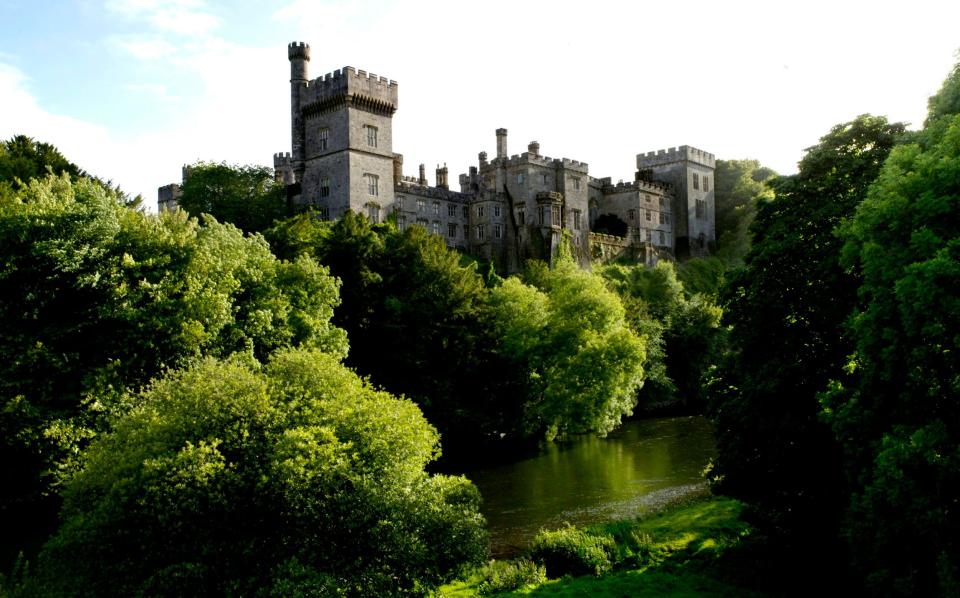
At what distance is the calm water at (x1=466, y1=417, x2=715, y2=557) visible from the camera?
27.4 m

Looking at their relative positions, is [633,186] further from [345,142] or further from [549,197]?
[345,142]

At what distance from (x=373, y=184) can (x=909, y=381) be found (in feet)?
153

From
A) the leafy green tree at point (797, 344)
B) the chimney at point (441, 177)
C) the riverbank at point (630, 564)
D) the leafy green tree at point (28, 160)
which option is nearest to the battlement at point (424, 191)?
the chimney at point (441, 177)

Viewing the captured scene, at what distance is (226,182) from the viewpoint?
→ 2219 inches

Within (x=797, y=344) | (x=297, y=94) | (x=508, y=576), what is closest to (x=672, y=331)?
(x=297, y=94)

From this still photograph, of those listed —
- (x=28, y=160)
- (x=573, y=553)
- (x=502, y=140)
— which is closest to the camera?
(x=573, y=553)

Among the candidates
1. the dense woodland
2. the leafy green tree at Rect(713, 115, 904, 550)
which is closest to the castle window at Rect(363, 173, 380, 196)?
the dense woodland

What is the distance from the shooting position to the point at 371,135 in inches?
2237

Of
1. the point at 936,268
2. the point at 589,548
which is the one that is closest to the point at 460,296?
the point at 589,548

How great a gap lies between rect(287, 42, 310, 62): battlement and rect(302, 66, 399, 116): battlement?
315 centimetres

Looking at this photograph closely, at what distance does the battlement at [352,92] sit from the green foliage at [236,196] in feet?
20.3

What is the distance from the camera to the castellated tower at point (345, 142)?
55.5 metres

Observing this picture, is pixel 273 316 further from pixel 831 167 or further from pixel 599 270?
pixel 599 270

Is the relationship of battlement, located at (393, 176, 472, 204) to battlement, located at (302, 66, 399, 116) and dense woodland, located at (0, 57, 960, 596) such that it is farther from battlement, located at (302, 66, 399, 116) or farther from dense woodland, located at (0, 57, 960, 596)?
dense woodland, located at (0, 57, 960, 596)
